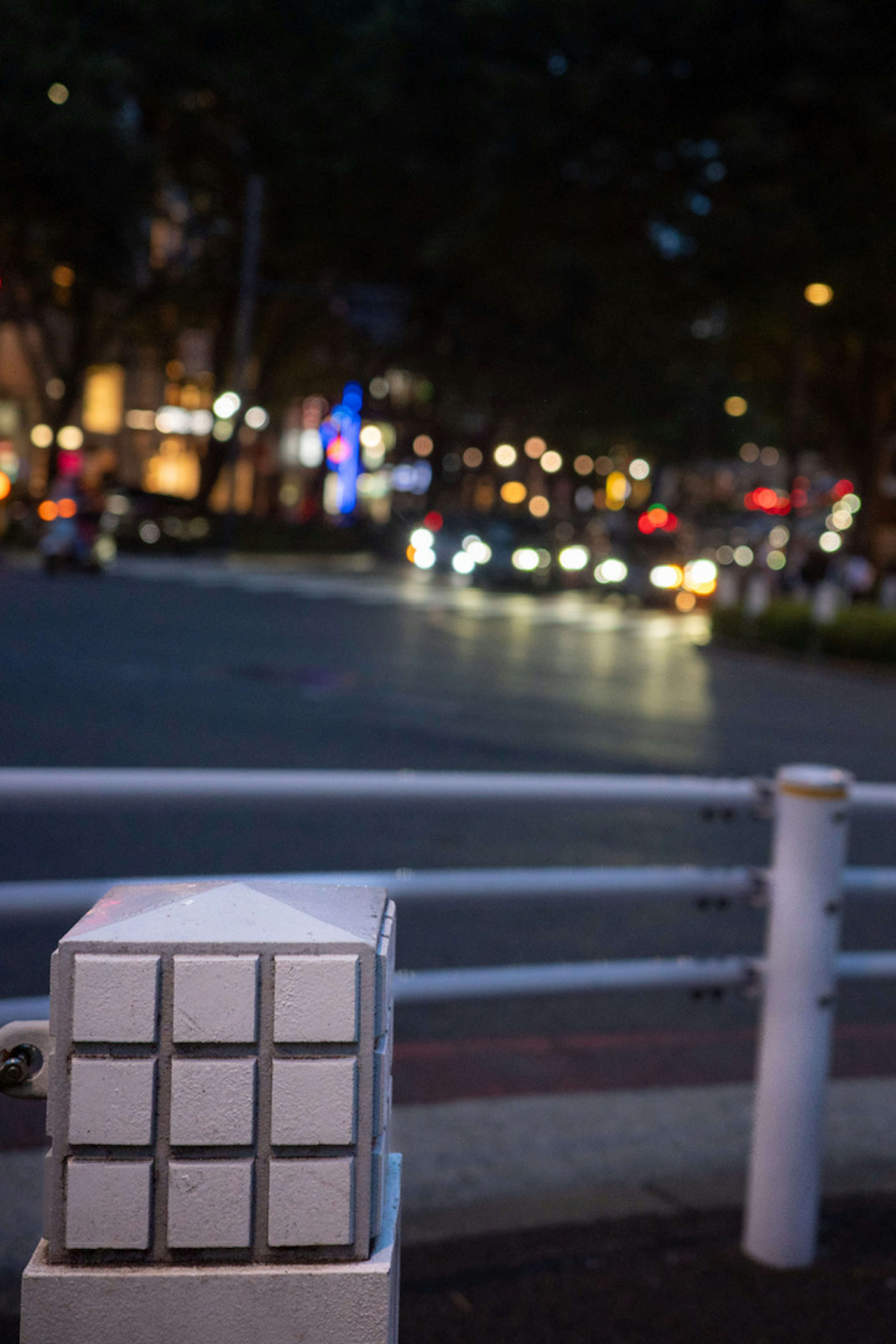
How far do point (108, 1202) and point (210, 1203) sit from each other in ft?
0.37

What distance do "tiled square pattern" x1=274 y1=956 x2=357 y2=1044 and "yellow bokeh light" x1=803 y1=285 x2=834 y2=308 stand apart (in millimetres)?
29600

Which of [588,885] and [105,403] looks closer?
[588,885]

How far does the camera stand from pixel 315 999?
1854 mm

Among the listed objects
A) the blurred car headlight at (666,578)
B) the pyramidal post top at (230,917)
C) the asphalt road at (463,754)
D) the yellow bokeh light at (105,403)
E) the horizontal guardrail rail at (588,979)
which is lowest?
the asphalt road at (463,754)

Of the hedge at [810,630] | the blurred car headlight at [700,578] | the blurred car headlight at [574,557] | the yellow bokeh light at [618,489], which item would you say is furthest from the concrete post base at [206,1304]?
the yellow bokeh light at [618,489]

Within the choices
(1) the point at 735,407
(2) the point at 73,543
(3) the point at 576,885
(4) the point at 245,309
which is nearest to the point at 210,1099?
(3) the point at 576,885

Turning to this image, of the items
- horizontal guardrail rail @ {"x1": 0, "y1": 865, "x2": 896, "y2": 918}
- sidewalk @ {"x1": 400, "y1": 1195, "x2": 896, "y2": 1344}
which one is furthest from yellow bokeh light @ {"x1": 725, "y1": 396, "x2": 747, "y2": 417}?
sidewalk @ {"x1": 400, "y1": 1195, "x2": 896, "y2": 1344}

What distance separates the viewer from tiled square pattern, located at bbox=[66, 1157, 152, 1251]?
188 centimetres

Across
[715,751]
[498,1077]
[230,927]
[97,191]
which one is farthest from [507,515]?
[230,927]

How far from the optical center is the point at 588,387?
4834 centimetres

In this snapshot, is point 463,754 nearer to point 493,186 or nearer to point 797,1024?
point 797,1024

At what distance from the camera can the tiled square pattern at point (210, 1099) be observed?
1.86 m

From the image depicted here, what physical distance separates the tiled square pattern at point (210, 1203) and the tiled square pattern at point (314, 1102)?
6 centimetres

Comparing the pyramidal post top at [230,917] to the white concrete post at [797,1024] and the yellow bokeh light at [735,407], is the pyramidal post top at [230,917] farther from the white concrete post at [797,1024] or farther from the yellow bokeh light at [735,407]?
the yellow bokeh light at [735,407]
